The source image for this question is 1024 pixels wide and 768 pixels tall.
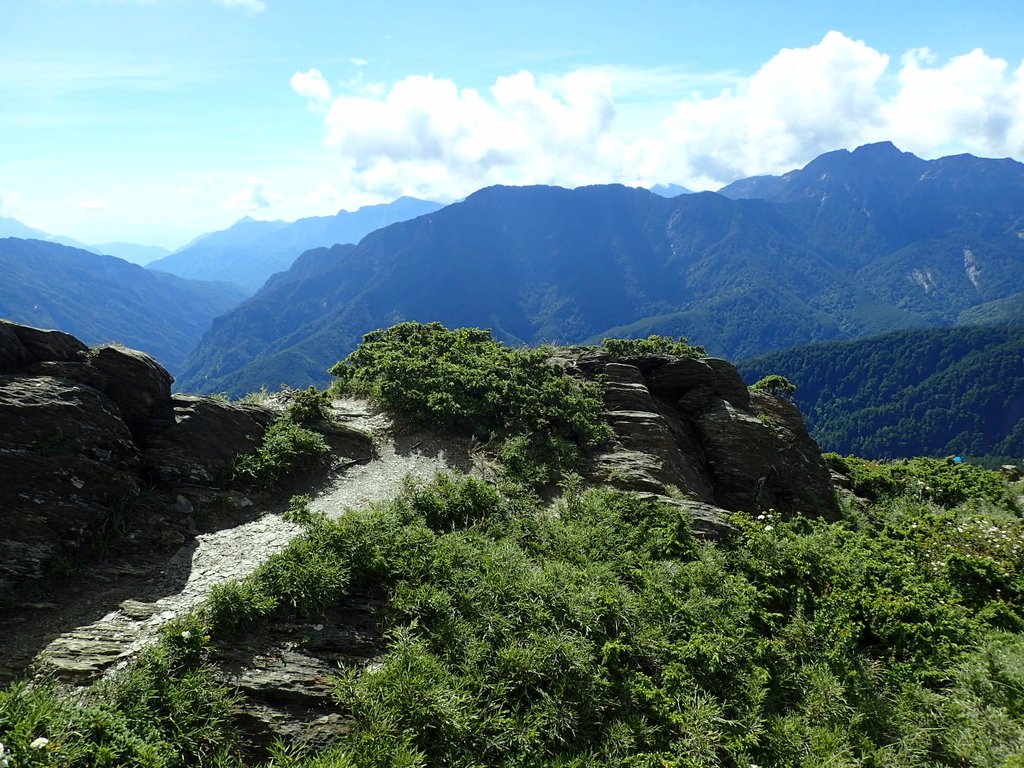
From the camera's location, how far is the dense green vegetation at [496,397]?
17078 mm

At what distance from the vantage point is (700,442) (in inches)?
848

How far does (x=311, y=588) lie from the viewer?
30.6ft

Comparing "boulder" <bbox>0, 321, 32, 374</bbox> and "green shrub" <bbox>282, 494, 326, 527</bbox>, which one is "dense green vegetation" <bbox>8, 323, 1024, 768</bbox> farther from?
"boulder" <bbox>0, 321, 32, 374</bbox>

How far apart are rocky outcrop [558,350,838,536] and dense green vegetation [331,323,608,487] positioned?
1205 millimetres

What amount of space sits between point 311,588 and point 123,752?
3341 mm

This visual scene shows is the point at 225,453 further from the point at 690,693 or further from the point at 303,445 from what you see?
the point at 690,693

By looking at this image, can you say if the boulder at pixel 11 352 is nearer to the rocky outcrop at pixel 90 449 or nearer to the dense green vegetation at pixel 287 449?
the rocky outcrop at pixel 90 449

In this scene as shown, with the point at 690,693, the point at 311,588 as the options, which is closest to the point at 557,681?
the point at 690,693

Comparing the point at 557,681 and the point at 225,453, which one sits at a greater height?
the point at 225,453

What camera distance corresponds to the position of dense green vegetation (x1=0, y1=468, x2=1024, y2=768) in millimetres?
7105

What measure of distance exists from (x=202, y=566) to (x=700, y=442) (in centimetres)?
1787

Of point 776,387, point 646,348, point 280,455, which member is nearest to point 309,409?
point 280,455

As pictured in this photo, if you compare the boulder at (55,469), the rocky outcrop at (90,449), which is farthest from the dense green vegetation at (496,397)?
the boulder at (55,469)

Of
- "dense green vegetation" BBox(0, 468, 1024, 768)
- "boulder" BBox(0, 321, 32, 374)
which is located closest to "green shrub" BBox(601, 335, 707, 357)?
"dense green vegetation" BBox(0, 468, 1024, 768)
